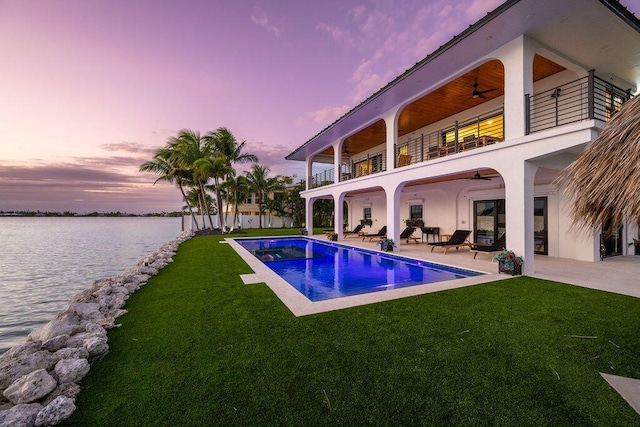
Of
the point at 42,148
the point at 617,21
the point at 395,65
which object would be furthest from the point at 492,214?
the point at 42,148

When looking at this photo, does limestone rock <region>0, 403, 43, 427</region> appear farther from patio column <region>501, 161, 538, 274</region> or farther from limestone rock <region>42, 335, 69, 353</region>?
patio column <region>501, 161, 538, 274</region>

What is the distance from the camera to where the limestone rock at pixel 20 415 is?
219cm

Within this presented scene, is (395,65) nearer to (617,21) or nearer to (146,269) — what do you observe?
(617,21)

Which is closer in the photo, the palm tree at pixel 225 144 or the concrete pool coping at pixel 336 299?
the concrete pool coping at pixel 336 299

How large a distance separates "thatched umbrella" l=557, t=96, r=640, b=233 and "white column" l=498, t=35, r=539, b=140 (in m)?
4.16

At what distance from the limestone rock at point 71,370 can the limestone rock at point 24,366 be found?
218 millimetres

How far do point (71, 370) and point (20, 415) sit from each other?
666mm

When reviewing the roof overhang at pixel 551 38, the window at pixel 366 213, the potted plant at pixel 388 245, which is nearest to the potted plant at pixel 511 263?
the potted plant at pixel 388 245

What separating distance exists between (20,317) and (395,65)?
27.4 metres

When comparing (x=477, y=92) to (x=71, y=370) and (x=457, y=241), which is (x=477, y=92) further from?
(x=71, y=370)

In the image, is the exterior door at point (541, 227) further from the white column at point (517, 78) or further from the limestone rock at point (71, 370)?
the limestone rock at point (71, 370)

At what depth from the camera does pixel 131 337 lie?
3.98 meters

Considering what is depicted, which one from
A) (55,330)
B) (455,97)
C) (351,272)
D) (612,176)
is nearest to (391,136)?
(455,97)

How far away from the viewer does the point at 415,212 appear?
17047 millimetres
